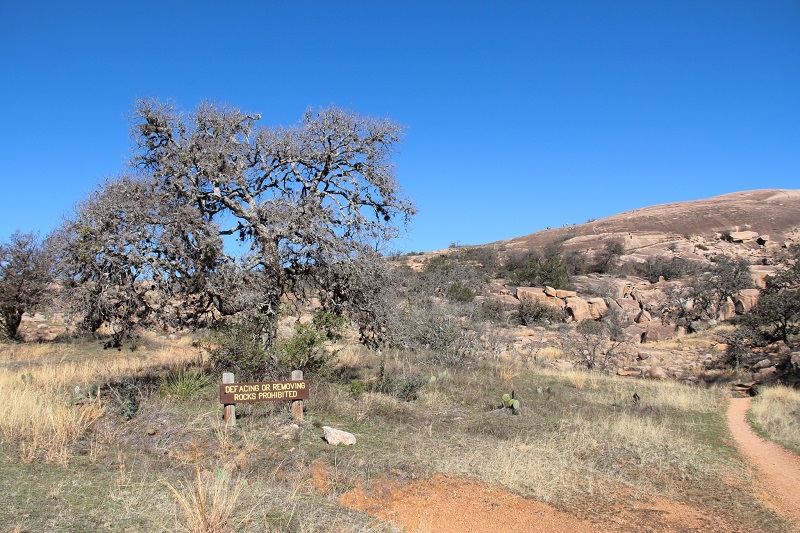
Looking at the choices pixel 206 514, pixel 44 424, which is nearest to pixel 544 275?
pixel 44 424

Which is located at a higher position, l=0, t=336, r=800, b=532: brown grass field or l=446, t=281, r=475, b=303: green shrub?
l=446, t=281, r=475, b=303: green shrub

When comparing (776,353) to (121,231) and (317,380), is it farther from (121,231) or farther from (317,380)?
(121,231)

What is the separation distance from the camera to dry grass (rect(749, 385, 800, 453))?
11.5 meters

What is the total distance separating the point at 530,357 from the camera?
81.9 feet

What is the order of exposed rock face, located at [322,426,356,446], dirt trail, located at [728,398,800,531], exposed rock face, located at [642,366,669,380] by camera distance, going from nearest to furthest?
dirt trail, located at [728,398,800,531] < exposed rock face, located at [322,426,356,446] < exposed rock face, located at [642,366,669,380]

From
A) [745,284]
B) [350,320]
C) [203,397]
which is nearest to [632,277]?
[745,284]

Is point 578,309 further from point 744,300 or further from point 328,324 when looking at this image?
point 328,324

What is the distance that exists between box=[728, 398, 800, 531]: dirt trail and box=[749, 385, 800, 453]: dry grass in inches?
10.1

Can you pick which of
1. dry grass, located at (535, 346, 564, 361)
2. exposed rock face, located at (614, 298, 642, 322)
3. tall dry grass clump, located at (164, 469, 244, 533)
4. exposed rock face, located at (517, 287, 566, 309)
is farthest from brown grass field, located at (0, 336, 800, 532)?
exposed rock face, located at (517, 287, 566, 309)

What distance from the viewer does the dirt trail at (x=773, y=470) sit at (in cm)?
769

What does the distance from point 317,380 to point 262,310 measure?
6.36ft

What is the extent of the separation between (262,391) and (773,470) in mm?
8681

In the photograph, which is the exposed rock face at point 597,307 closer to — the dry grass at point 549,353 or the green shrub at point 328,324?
the dry grass at point 549,353

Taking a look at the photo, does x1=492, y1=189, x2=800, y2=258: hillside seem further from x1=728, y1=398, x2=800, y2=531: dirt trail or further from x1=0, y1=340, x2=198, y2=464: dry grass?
x1=0, y1=340, x2=198, y2=464: dry grass
